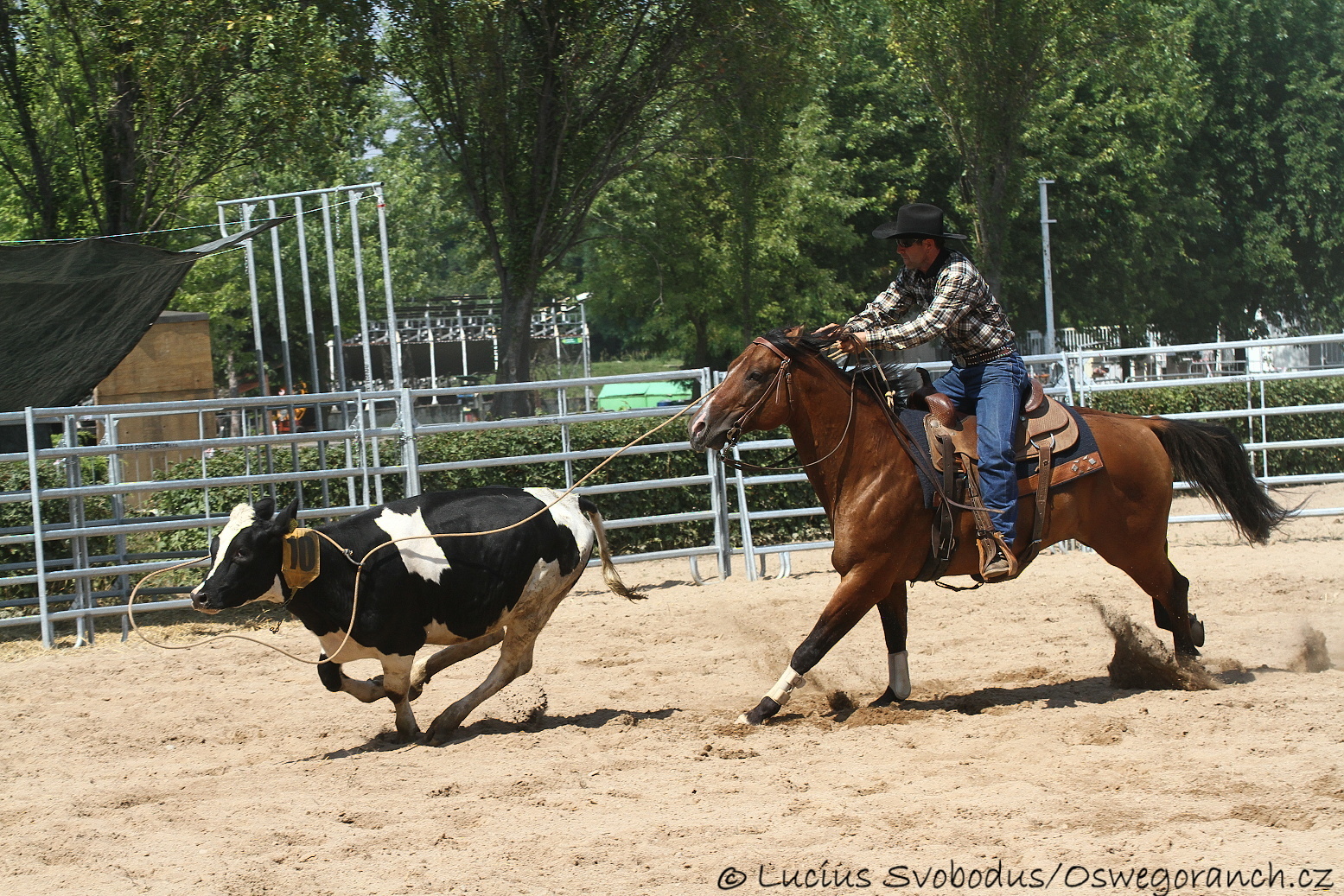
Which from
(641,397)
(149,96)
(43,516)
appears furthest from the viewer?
(641,397)

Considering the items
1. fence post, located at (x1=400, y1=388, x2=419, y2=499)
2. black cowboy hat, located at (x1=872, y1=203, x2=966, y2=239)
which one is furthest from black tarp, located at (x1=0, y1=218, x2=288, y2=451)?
black cowboy hat, located at (x1=872, y1=203, x2=966, y2=239)

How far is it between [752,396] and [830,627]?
1.16m

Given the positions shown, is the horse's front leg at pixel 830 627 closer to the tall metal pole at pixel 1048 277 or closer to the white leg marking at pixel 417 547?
the white leg marking at pixel 417 547

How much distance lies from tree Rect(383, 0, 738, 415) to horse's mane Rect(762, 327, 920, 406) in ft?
33.7

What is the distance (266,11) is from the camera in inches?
544

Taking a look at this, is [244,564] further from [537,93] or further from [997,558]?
[537,93]

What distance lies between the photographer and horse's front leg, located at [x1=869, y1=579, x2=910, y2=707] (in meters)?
5.88

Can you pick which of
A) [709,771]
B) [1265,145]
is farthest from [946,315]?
[1265,145]

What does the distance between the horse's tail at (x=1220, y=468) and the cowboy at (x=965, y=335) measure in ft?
3.45

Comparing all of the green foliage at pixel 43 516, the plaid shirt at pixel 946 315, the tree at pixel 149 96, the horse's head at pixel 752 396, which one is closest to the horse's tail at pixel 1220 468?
the plaid shirt at pixel 946 315

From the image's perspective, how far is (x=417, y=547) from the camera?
561 cm

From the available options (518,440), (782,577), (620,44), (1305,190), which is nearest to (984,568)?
(782,577)

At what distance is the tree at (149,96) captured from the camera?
12.8 m

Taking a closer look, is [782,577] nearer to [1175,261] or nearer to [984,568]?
[984,568]
